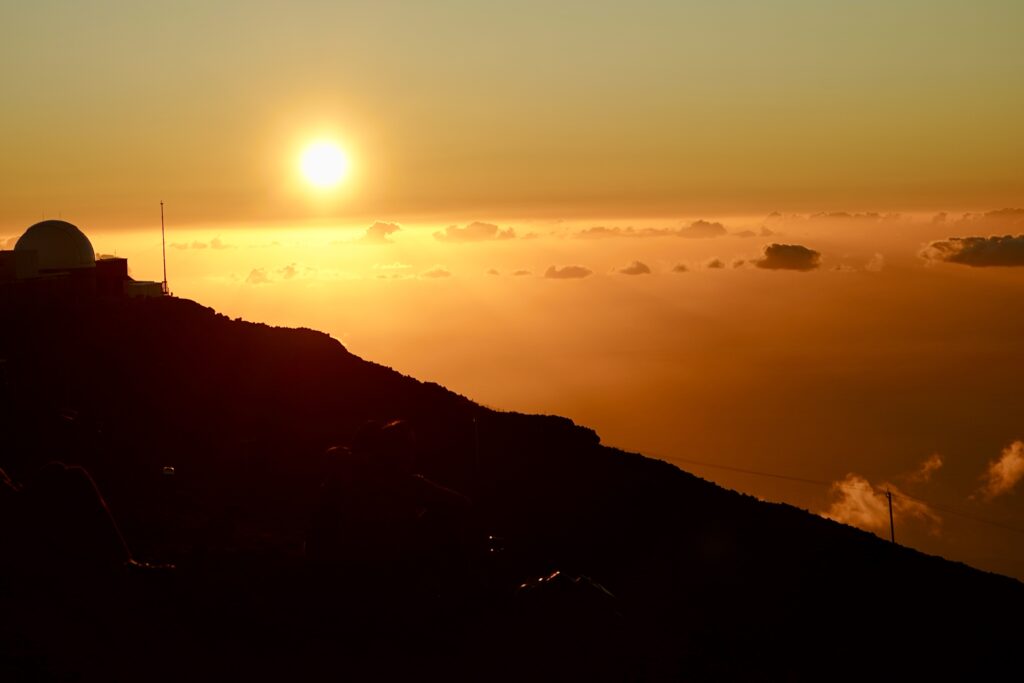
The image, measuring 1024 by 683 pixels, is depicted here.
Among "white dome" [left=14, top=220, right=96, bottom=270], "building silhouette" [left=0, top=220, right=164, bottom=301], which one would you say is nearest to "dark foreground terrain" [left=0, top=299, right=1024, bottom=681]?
"building silhouette" [left=0, top=220, right=164, bottom=301]

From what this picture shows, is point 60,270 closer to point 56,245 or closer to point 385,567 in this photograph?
point 56,245

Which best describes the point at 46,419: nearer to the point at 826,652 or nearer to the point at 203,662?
the point at 203,662

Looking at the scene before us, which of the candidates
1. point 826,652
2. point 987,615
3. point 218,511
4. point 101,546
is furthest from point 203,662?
point 987,615

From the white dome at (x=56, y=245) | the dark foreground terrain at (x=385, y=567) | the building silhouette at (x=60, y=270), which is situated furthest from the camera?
the white dome at (x=56, y=245)

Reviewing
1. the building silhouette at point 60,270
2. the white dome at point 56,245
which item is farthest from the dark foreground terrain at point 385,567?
the white dome at point 56,245

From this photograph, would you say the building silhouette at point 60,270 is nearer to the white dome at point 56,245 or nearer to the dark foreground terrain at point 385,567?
the white dome at point 56,245

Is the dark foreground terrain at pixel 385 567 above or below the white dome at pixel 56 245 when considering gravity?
below

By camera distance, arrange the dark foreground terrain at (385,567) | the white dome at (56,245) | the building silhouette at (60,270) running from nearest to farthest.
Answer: the dark foreground terrain at (385,567) → the building silhouette at (60,270) → the white dome at (56,245)
